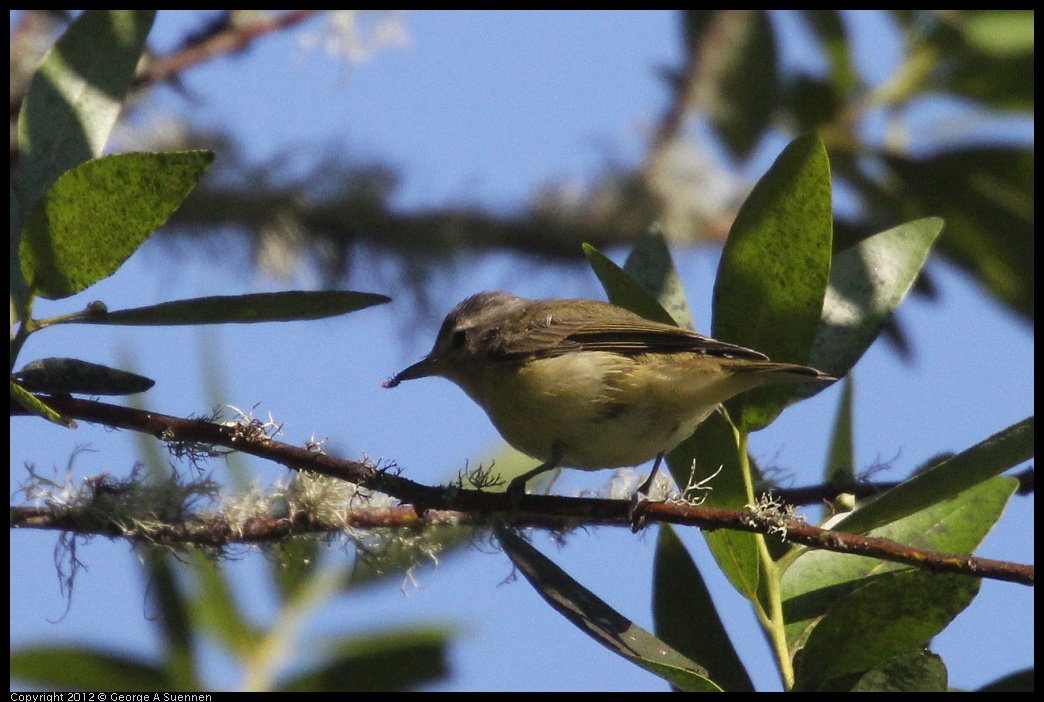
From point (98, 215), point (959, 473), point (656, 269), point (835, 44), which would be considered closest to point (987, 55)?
point (835, 44)

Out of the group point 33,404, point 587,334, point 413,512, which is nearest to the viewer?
point 33,404

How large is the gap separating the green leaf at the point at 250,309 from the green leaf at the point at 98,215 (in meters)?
0.09

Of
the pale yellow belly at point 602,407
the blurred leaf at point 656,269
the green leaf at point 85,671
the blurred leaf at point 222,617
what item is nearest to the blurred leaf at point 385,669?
the blurred leaf at point 222,617

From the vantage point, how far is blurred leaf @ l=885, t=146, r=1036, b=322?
4.39 m

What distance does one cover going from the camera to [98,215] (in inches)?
74.2

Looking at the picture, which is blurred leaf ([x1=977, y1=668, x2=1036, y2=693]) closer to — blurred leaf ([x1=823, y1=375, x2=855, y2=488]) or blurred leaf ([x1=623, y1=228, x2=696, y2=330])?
blurred leaf ([x1=823, y1=375, x2=855, y2=488])

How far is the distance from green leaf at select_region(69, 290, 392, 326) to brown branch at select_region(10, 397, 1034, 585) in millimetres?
175

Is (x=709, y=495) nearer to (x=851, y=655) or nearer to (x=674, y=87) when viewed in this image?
(x=851, y=655)

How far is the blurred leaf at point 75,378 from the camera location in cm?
192

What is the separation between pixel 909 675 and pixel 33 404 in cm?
161

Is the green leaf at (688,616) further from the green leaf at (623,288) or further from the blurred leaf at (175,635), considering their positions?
the blurred leaf at (175,635)

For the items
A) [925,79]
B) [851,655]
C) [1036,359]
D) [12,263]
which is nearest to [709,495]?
[851,655]

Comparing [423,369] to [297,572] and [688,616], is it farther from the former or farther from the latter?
[688,616]

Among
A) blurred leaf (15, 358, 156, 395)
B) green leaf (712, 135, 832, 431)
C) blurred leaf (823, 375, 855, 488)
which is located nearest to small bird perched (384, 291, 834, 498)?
green leaf (712, 135, 832, 431)
